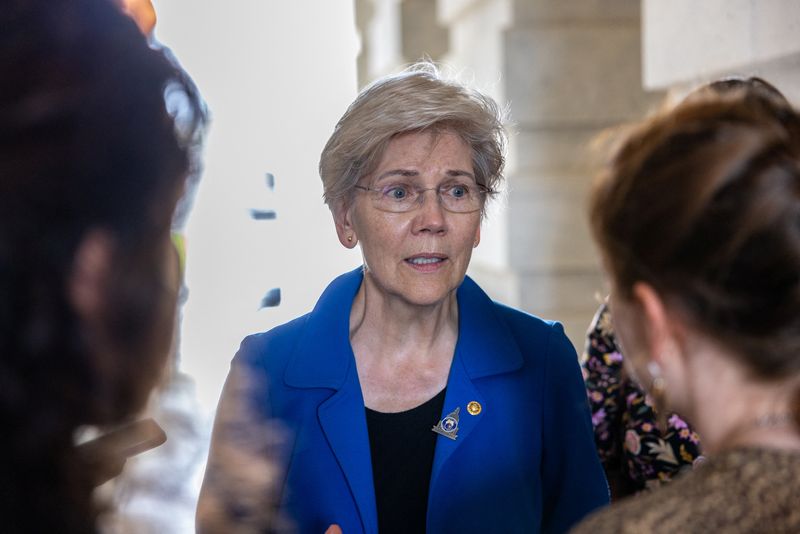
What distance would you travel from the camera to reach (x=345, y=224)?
234cm

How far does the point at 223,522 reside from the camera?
1.01 m

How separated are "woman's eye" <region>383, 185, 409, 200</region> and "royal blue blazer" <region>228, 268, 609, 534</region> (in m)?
0.26

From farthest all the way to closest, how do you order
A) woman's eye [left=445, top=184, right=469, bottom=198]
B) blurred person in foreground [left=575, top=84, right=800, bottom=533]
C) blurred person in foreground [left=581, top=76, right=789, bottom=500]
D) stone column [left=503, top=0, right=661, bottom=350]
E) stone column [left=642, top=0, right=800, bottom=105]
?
stone column [left=503, top=0, right=661, bottom=350], stone column [left=642, top=0, right=800, bottom=105], blurred person in foreground [left=581, top=76, right=789, bottom=500], woman's eye [left=445, top=184, right=469, bottom=198], blurred person in foreground [left=575, top=84, right=800, bottom=533]

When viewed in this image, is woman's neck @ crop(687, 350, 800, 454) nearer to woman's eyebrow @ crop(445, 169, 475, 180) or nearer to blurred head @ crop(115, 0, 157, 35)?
blurred head @ crop(115, 0, 157, 35)

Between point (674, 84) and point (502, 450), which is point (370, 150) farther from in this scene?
point (674, 84)

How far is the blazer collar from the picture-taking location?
2148 mm

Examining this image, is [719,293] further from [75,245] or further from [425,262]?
[425,262]

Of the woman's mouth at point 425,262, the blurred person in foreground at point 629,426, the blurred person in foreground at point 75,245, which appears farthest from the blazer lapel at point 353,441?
the blurred person in foreground at point 75,245

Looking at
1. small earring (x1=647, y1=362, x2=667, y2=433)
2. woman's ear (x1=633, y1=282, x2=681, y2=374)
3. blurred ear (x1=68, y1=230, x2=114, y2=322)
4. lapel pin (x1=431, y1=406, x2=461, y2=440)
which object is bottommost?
lapel pin (x1=431, y1=406, x2=461, y2=440)

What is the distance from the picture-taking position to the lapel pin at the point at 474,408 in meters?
2.12

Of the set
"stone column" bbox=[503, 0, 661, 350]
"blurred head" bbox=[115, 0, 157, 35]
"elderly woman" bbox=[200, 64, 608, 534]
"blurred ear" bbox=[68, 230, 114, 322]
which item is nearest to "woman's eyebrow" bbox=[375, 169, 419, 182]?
"elderly woman" bbox=[200, 64, 608, 534]

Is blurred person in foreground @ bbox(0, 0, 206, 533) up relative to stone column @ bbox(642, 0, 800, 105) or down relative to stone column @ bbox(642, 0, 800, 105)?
down

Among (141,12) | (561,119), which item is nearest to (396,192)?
(141,12)

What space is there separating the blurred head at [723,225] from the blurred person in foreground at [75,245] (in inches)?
24.4
